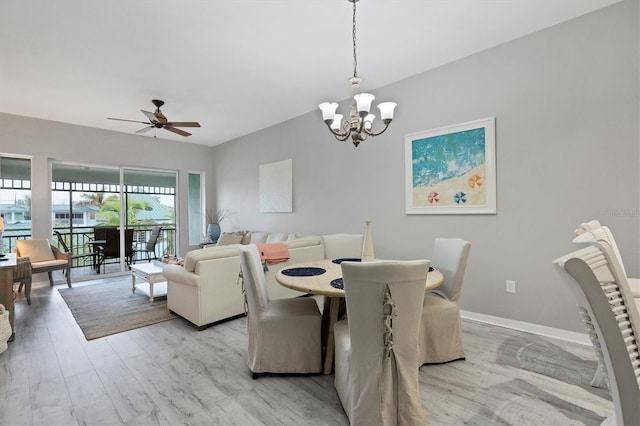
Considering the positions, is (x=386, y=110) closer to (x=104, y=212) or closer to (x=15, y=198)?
(x=104, y=212)

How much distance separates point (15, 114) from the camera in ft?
16.0

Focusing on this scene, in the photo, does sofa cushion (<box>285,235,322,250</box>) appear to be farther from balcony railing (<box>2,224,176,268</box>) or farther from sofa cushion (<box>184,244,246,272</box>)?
balcony railing (<box>2,224,176,268</box>)

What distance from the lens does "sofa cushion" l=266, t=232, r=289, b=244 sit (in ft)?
16.7

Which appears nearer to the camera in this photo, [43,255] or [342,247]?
[342,247]

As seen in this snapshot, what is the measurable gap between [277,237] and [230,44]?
9.99 ft

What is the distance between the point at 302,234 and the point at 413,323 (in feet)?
11.7

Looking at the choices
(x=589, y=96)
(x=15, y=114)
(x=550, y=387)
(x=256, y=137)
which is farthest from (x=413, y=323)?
(x=15, y=114)

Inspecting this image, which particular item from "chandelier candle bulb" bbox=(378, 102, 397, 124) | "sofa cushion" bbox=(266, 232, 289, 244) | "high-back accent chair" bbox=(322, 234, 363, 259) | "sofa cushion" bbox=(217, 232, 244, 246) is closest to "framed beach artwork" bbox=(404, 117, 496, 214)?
"high-back accent chair" bbox=(322, 234, 363, 259)

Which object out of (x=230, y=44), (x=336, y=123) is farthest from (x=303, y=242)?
(x=230, y=44)

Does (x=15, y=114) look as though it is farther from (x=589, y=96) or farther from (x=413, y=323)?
(x=589, y=96)

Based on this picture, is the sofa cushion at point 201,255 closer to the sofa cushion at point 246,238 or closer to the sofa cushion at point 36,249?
the sofa cushion at point 246,238

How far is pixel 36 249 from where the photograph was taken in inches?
186

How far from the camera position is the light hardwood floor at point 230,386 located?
1.79 m

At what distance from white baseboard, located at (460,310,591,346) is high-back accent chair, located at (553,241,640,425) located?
7.45 ft
